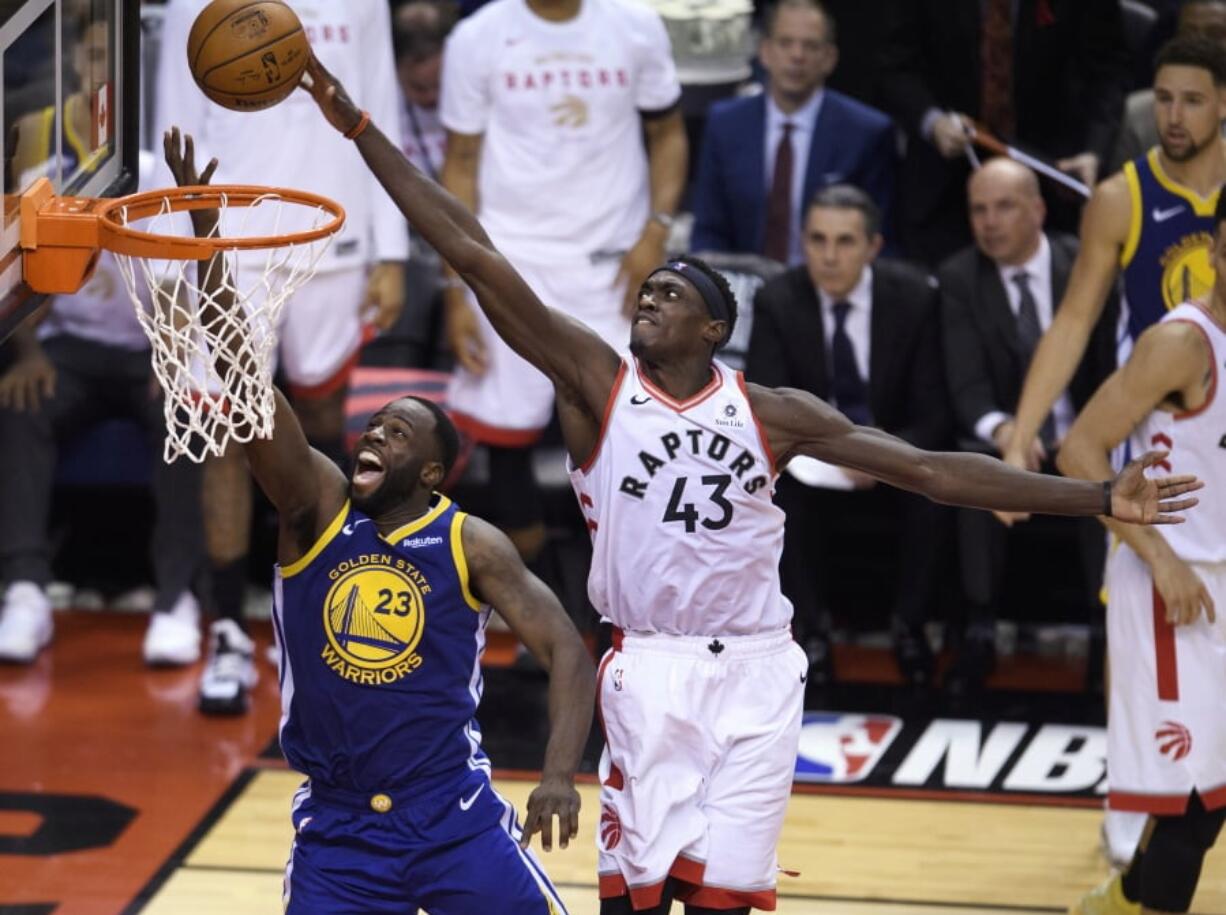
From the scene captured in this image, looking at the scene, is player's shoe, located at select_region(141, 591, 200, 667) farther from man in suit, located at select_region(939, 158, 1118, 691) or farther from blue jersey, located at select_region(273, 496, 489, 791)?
blue jersey, located at select_region(273, 496, 489, 791)

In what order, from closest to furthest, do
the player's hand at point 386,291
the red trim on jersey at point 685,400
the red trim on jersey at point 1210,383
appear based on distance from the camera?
1. the red trim on jersey at point 685,400
2. the red trim on jersey at point 1210,383
3. the player's hand at point 386,291

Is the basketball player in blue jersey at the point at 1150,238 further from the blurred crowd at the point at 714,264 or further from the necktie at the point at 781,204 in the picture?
the necktie at the point at 781,204

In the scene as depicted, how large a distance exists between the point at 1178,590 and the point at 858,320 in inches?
98.9

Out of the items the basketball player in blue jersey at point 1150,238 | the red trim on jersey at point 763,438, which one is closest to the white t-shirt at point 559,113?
the basketball player in blue jersey at point 1150,238

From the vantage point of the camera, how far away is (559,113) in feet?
26.1

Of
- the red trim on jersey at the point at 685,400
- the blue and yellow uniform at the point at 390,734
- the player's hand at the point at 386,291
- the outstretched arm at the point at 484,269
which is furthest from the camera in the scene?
the player's hand at the point at 386,291

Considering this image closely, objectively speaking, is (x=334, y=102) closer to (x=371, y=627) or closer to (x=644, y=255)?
(x=371, y=627)

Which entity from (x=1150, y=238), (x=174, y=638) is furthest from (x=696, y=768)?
(x=174, y=638)

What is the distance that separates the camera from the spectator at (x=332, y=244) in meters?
7.69

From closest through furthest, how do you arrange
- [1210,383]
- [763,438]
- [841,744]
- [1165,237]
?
[763,438] → [1210,383] → [1165,237] → [841,744]

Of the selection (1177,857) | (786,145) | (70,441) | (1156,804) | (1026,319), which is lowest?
(70,441)

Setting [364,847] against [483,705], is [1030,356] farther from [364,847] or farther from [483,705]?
[364,847]

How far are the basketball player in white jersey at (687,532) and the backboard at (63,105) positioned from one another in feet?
2.45

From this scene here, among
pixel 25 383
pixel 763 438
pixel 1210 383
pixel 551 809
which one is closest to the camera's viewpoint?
pixel 551 809
